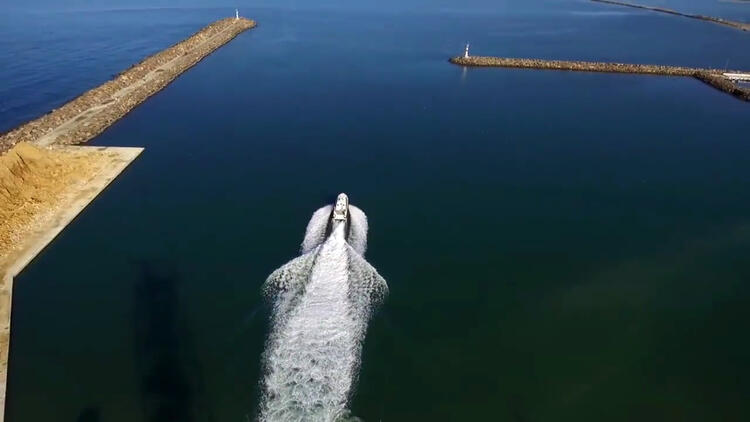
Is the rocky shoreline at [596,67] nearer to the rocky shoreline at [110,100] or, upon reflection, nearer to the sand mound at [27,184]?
the rocky shoreline at [110,100]

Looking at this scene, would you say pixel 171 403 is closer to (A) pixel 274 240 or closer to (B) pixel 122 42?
(A) pixel 274 240

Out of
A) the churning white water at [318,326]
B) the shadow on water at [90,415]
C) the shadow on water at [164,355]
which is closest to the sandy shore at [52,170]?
the shadow on water at [90,415]

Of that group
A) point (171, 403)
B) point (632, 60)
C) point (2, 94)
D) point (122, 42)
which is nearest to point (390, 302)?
point (171, 403)

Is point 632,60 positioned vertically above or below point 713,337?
above

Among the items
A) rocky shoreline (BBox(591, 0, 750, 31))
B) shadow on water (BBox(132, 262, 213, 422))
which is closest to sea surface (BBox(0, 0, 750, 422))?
shadow on water (BBox(132, 262, 213, 422))

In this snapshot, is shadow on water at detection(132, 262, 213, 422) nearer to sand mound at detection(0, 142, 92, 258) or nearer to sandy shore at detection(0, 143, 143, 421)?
sandy shore at detection(0, 143, 143, 421)
